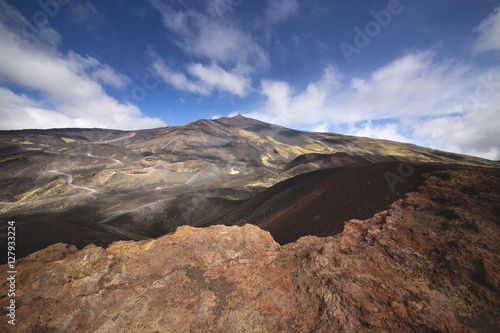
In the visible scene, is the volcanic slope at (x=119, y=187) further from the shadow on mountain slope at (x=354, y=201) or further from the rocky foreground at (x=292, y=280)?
the shadow on mountain slope at (x=354, y=201)

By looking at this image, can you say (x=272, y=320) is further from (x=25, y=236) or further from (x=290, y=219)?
(x=25, y=236)

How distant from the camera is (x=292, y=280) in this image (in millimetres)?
4906

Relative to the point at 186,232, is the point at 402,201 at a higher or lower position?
higher

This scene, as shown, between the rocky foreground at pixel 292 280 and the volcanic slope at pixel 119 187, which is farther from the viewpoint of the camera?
the volcanic slope at pixel 119 187

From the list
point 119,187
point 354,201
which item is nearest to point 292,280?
point 354,201

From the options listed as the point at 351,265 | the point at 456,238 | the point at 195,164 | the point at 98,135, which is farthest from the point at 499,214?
the point at 98,135

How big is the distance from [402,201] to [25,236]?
27.4 m

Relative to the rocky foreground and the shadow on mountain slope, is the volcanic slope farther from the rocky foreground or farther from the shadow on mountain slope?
the shadow on mountain slope

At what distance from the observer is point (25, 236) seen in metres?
15.5

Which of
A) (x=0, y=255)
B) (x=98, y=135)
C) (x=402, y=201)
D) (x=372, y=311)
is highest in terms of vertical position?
(x=98, y=135)

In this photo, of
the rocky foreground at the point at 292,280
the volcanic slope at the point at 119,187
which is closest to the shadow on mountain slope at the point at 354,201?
the rocky foreground at the point at 292,280

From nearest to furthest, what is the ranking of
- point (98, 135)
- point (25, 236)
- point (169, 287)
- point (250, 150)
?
point (169, 287), point (25, 236), point (250, 150), point (98, 135)

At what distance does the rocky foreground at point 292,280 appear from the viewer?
12.4 ft

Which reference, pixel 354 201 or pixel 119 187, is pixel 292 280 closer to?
pixel 354 201
